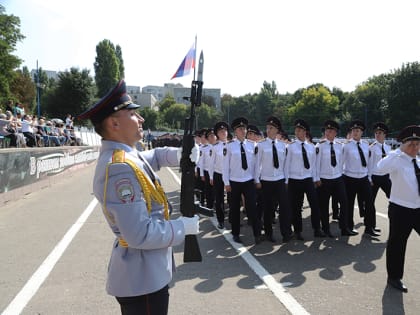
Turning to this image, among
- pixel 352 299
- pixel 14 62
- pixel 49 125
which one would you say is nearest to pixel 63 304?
pixel 352 299

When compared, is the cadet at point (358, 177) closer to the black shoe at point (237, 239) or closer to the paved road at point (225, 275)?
the paved road at point (225, 275)

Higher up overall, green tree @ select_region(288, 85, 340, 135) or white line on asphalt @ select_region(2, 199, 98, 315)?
green tree @ select_region(288, 85, 340, 135)

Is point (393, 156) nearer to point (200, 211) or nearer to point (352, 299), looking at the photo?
point (352, 299)

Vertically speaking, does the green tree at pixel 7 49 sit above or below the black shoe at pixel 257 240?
above

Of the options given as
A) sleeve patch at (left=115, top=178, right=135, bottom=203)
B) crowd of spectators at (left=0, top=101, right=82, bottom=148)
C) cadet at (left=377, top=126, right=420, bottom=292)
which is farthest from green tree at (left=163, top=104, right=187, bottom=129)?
sleeve patch at (left=115, top=178, right=135, bottom=203)

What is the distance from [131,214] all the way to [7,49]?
1853 inches

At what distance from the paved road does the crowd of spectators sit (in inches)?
296

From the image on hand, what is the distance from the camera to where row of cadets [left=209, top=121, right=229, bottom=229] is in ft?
26.1

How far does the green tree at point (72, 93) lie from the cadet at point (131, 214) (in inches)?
2091

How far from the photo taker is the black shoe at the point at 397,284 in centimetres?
436

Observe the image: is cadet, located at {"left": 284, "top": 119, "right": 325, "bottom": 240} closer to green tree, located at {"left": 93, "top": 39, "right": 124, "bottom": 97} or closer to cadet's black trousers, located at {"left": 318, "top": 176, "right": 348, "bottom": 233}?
cadet's black trousers, located at {"left": 318, "top": 176, "right": 348, "bottom": 233}

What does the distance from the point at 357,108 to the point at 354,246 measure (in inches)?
2558

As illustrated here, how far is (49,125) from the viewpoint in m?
20.8

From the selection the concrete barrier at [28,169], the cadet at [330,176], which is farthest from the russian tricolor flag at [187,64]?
the concrete barrier at [28,169]
